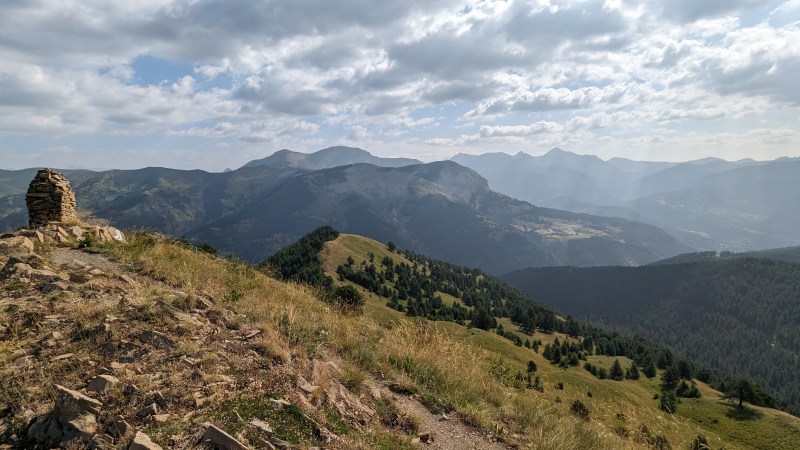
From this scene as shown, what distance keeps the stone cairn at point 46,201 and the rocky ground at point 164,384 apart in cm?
1125

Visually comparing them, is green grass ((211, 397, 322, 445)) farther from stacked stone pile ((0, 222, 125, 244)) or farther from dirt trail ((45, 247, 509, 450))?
stacked stone pile ((0, 222, 125, 244))

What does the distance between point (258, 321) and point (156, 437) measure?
15.6 feet

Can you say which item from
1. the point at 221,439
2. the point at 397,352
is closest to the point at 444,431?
the point at 397,352

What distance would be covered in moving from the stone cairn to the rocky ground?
443 inches

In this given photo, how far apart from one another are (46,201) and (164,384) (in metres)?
19.6

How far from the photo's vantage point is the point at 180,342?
792cm

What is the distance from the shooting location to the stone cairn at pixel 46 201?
20.0 meters

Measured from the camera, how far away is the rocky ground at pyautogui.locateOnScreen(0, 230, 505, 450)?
18.9 ft

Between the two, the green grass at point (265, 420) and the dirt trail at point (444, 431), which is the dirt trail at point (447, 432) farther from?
the green grass at point (265, 420)

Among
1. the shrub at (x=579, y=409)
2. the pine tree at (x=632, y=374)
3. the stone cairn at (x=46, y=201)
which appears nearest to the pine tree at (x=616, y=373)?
the pine tree at (x=632, y=374)

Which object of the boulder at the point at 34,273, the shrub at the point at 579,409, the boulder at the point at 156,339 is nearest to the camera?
the boulder at the point at 156,339

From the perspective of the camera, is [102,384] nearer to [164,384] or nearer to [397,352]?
[164,384]

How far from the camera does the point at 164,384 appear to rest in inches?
264

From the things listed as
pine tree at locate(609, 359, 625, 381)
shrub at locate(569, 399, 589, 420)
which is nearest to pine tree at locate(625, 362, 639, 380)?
pine tree at locate(609, 359, 625, 381)
